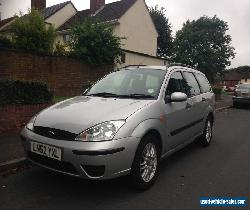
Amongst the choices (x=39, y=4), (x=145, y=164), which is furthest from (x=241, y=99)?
(x=39, y=4)

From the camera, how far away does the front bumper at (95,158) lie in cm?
392

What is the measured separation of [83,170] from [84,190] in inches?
24.4

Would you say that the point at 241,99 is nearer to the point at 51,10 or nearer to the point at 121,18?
the point at 121,18

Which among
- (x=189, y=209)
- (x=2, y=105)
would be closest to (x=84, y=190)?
(x=189, y=209)

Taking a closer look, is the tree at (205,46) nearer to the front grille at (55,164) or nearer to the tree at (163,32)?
the tree at (163,32)

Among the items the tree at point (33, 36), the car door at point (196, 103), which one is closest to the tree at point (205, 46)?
the tree at point (33, 36)

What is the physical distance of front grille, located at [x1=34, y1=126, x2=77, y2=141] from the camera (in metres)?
4.07

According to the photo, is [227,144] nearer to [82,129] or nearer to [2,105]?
[82,129]

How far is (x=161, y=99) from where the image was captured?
508cm

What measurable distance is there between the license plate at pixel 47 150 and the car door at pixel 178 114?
1.77 meters

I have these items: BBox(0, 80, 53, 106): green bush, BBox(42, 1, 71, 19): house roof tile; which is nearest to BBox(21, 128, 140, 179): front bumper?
BBox(0, 80, 53, 106): green bush

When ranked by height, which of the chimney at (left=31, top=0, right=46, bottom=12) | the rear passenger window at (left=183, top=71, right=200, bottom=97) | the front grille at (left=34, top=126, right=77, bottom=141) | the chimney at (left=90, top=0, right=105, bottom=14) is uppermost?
the chimney at (left=31, top=0, right=46, bottom=12)

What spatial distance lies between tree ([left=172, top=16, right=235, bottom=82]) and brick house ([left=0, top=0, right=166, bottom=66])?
11.6 ft

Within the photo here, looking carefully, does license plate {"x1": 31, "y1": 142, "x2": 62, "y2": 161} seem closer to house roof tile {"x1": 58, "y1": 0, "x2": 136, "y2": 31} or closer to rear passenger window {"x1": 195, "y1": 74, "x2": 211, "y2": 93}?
rear passenger window {"x1": 195, "y1": 74, "x2": 211, "y2": 93}
